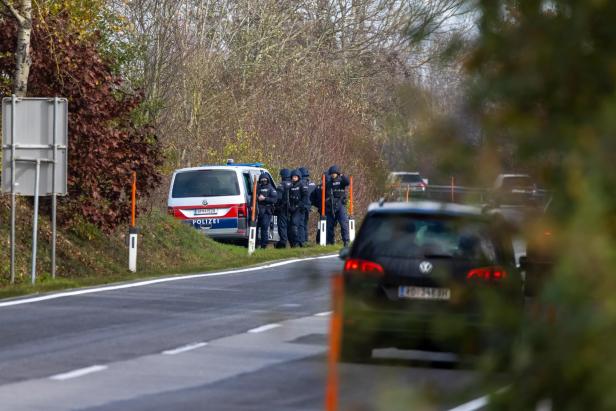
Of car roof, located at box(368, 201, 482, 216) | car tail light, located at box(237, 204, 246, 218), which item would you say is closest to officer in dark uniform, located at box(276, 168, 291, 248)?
car tail light, located at box(237, 204, 246, 218)

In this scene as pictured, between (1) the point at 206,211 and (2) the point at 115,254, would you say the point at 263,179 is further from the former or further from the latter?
(2) the point at 115,254

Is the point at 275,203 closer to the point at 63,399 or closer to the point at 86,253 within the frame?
the point at 86,253

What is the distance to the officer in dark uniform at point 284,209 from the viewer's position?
36250 millimetres

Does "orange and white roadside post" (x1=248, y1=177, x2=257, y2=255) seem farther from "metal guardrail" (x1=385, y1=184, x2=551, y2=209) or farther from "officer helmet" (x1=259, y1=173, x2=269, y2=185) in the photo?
"metal guardrail" (x1=385, y1=184, x2=551, y2=209)

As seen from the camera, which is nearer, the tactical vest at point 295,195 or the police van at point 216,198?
the police van at point 216,198

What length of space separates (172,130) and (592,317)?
43292mm

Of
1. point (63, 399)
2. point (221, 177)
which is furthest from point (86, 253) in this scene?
point (63, 399)

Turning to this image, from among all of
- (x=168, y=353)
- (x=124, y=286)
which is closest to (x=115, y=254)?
(x=124, y=286)

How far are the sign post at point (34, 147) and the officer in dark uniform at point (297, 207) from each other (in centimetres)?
1303

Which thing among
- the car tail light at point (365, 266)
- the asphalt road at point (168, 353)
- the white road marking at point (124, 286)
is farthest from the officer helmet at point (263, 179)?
the car tail light at point (365, 266)

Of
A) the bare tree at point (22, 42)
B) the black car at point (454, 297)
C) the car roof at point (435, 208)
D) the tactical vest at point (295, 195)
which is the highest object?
the bare tree at point (22, 42)

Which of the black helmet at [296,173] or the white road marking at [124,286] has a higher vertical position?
the black helmet at [296,173]

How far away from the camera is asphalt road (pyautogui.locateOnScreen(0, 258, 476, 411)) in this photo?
37.3 feet

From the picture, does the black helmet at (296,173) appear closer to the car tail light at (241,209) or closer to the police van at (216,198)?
the police van at (216,198)
